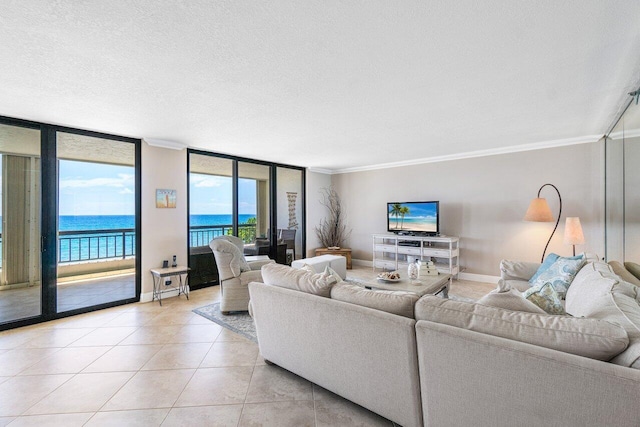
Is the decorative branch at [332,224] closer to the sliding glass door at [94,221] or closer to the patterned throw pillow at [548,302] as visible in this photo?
the sliding glass door at [94,221]

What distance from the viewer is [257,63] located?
6.98ft

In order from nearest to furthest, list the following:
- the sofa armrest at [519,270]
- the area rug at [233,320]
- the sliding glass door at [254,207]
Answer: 1. the area rug at [233,320]
2. the sofa armrest at [519,270]
3. the sliding glass door at [254,207]

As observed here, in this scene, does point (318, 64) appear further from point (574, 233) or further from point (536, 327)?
point (574, 233)

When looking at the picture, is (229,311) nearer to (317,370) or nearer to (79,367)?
(79,367)

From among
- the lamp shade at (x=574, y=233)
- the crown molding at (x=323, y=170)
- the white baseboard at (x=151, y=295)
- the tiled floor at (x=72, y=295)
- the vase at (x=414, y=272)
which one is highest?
the crown molding at (x=323, y=170)

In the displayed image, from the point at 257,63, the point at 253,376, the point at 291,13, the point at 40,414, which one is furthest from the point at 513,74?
the point at 40,414

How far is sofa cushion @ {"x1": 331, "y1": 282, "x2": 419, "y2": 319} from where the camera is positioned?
1.67m

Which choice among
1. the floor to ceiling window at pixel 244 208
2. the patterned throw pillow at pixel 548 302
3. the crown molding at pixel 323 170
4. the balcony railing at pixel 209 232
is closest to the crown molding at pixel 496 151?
the crown molding at pixel 323 170

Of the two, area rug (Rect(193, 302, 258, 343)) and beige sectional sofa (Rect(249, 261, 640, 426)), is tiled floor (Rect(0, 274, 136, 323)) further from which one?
beige sectional sofa (Rect(249, 261, 640, 426))

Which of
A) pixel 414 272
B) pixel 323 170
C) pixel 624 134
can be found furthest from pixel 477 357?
pixel 323 170

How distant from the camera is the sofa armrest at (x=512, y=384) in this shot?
1.08 meters

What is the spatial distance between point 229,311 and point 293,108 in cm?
265

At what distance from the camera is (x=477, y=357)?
1329mm

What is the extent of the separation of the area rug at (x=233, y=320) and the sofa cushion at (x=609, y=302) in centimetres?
270
